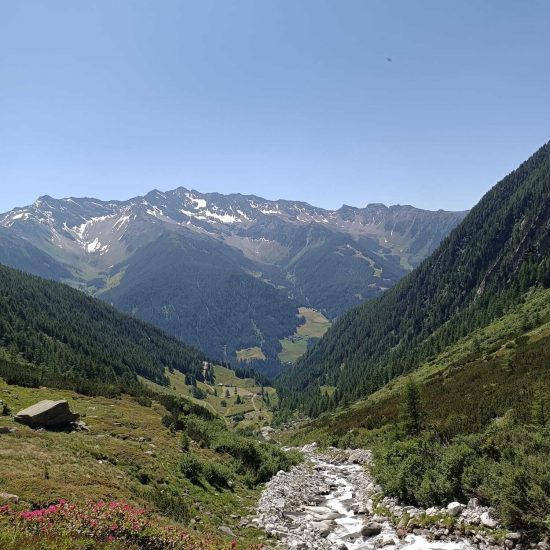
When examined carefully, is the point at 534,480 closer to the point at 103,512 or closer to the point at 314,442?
the point at 103,512

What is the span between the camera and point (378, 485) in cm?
3666

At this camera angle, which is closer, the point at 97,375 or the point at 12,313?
the point at 97,375

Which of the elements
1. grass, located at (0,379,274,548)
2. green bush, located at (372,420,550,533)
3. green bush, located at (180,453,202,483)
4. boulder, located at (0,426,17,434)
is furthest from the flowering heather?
boulder, located at (0,426,17,434)

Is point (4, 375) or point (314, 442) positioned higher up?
point (4, 375)

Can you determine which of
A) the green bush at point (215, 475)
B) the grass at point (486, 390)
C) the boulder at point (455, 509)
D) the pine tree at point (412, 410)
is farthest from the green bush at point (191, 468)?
the grass at point (486, 390)

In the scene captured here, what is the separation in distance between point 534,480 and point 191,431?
4094 cm

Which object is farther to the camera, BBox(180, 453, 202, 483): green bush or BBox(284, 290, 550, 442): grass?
BBox(284, 290, 550, 442): grass

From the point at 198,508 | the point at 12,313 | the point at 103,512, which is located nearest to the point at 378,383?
the point at 198,508

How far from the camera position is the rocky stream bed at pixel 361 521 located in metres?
21.8

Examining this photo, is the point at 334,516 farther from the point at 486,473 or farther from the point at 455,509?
the point at 486,473

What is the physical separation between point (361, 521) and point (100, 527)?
65.8ft

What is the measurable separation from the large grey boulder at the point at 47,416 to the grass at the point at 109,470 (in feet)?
3.89

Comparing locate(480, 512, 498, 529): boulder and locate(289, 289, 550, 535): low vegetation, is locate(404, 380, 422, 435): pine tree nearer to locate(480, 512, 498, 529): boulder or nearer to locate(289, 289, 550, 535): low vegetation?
locate(289, 289, 550, 535): low vegetation

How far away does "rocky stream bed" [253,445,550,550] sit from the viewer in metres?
21.8
